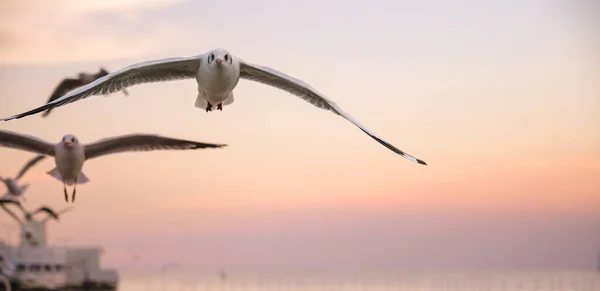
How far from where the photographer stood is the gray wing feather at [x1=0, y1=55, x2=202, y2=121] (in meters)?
11.9

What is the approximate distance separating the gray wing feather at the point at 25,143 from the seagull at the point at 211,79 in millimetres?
3478

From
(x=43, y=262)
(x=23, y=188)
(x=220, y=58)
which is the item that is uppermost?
(x=43, y=262)

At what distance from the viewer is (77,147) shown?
1536 cm

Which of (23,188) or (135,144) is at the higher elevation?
(23,188)

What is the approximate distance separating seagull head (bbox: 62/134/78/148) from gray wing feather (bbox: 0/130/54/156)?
34 centimetres

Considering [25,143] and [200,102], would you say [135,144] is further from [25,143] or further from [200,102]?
[200,102]

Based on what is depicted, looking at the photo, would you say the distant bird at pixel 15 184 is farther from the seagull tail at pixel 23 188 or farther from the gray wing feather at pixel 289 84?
the gray wing feather at pixel 289 84

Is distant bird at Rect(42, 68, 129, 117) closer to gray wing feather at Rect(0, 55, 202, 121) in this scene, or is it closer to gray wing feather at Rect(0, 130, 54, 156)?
gray wing feather at Rect(0, 130, 54, 156)

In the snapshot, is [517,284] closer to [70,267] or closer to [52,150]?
[70,267]

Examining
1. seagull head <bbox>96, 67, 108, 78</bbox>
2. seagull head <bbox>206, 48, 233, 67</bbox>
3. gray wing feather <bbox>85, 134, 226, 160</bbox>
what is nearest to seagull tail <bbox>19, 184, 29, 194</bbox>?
seagull head <bbox>96, 67, 108, 78</bbox>

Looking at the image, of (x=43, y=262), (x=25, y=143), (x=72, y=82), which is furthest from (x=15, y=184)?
(x=43, y=262)

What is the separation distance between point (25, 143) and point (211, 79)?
485 centimetres

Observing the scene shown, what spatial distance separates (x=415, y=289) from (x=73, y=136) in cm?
4847

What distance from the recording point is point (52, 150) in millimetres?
15570
